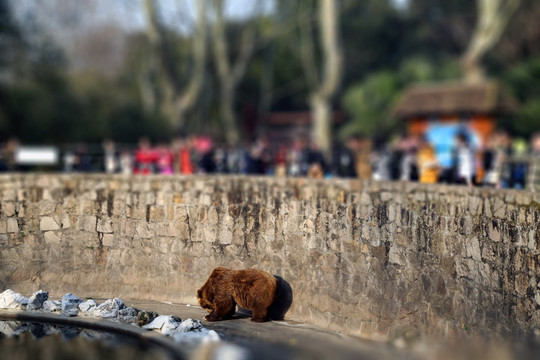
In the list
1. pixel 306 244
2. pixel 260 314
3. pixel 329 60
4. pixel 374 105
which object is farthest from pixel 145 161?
pixel 374 105

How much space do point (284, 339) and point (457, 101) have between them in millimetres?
21639

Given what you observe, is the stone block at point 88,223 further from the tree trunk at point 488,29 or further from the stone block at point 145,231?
the tree trunk at point 488,29

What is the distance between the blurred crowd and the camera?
15062 millimetres

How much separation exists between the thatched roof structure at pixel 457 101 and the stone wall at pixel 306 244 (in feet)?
61.2

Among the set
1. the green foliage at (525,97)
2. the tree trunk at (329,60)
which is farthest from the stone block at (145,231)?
the green foliage at (525,97)

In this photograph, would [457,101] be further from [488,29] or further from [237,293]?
[237,293]

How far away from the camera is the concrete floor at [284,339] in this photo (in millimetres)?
6688

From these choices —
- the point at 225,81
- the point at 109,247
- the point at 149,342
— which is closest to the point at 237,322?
the point at 149,342

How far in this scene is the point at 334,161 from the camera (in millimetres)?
17844

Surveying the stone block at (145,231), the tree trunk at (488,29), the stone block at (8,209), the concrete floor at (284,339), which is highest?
the tree trunk at (488,29)

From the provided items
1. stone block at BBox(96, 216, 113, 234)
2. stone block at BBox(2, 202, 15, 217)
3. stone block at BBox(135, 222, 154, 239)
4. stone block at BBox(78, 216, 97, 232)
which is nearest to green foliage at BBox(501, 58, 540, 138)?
stone block at BBox(135, 222, 154, 239)

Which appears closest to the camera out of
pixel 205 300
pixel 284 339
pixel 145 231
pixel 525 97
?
pixel 284 339

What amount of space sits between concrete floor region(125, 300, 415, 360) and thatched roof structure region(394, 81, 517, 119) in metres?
19.6

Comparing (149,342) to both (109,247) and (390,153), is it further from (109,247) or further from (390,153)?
(390,153)
